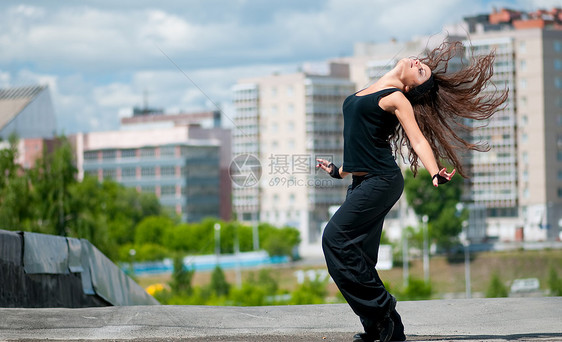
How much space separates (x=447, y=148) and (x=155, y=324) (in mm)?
2303

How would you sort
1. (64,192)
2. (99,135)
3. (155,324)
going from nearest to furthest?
1. (155,324)
2. (64,192)
3. (99,135)

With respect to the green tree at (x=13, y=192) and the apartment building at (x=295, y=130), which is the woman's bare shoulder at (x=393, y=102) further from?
the apartment building at (x=295, y=130)

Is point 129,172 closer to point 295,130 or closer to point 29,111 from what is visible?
point 29,111

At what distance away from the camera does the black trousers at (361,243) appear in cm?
506

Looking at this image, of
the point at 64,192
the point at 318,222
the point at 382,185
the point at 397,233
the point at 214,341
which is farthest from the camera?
the point at 318,222

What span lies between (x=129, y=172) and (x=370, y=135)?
129492mm

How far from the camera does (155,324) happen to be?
6137 mm

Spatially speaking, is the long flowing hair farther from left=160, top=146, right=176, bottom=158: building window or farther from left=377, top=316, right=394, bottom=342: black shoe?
left=160, top=146, right=176, bottom=158: building window

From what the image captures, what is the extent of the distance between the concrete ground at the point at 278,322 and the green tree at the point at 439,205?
8067 centimetres

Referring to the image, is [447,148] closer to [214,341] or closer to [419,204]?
[214,341]

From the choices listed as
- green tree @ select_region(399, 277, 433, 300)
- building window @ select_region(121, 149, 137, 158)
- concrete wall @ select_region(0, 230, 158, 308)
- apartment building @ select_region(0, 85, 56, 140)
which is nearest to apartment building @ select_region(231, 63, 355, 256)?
building window @ select_region(121, 149, 137, 158)

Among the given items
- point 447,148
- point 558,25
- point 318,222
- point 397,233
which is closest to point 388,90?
point 447,148

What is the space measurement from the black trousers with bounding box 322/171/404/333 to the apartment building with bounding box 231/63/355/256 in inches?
3864

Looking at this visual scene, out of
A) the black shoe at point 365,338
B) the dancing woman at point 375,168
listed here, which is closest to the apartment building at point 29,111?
the black shoe at point 365,338
